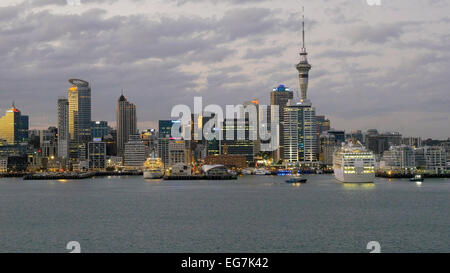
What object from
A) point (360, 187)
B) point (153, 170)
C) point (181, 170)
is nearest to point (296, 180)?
point (360, 187)

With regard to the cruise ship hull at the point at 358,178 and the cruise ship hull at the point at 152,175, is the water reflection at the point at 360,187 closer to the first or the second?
the cruise ship hull at the point at 358,178

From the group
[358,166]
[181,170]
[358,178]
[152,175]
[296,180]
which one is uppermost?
[358,166]

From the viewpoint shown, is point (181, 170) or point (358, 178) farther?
point (181, 170)

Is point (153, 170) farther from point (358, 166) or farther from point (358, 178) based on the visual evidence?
point (358, 166)

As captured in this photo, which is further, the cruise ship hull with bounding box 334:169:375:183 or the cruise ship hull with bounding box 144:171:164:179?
the cruise ship hull with bounding box 144:171:164:179

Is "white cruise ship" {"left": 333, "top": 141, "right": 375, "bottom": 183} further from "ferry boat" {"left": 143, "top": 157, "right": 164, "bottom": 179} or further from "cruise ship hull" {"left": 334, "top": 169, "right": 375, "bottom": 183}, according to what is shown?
"ferry boat" {"left": 143, "top": 157, "right": 164, "bottom": 179}

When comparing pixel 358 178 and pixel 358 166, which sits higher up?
A: pixel 358 166

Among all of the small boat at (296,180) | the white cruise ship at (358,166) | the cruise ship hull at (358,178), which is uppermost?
the white cruise ship at (358,166)

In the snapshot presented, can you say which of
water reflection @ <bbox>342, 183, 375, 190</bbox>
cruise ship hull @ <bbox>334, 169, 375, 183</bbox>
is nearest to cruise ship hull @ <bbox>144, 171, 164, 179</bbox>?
cruise ship hull @ <bbox>334, 169, 375, 183</bbox>

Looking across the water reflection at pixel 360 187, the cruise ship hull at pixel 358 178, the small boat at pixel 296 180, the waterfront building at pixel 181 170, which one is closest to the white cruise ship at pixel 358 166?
the cruise ship hull at pixel 358 178

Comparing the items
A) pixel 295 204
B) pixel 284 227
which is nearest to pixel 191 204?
pixel 295 204
